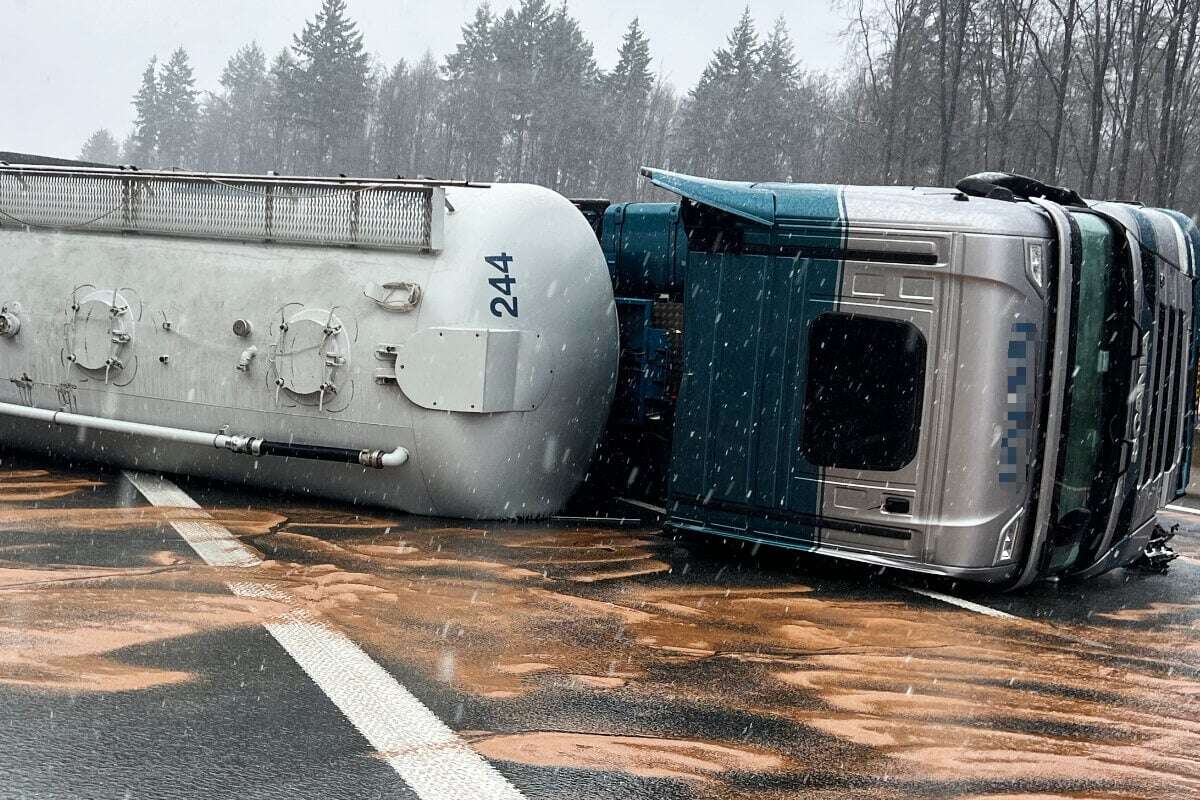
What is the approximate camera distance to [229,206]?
9.06 m

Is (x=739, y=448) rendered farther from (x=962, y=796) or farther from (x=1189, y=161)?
(x=1189, y=161)

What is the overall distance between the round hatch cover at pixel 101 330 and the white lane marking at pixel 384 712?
9.42ft

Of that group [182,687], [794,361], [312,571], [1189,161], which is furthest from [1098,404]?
[1189,161]

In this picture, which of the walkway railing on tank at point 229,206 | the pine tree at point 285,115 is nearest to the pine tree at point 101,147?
the pine tree at point 285,115

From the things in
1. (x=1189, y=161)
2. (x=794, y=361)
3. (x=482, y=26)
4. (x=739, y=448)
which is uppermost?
(x=482, y=26)

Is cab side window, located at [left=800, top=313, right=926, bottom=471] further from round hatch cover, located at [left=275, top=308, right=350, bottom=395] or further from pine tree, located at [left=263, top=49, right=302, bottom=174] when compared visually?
pine tree, located at [left=263, top=49, right=302, bottom=174]

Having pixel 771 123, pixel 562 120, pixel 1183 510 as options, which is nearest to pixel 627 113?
pixel 562 120

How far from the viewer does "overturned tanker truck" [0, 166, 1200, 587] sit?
275 inches

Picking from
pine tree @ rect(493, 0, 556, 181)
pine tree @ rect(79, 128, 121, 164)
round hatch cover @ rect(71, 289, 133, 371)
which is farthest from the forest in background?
pine tree @ rect(79, 128, 121, 164)

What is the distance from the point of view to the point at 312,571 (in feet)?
22.9

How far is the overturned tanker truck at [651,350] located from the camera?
23.0ft

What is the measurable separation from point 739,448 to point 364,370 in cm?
254

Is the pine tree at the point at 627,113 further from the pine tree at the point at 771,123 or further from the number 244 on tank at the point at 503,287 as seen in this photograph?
the number 244 on tank at the point at 503,287

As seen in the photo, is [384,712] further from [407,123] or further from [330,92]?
[407,123]
